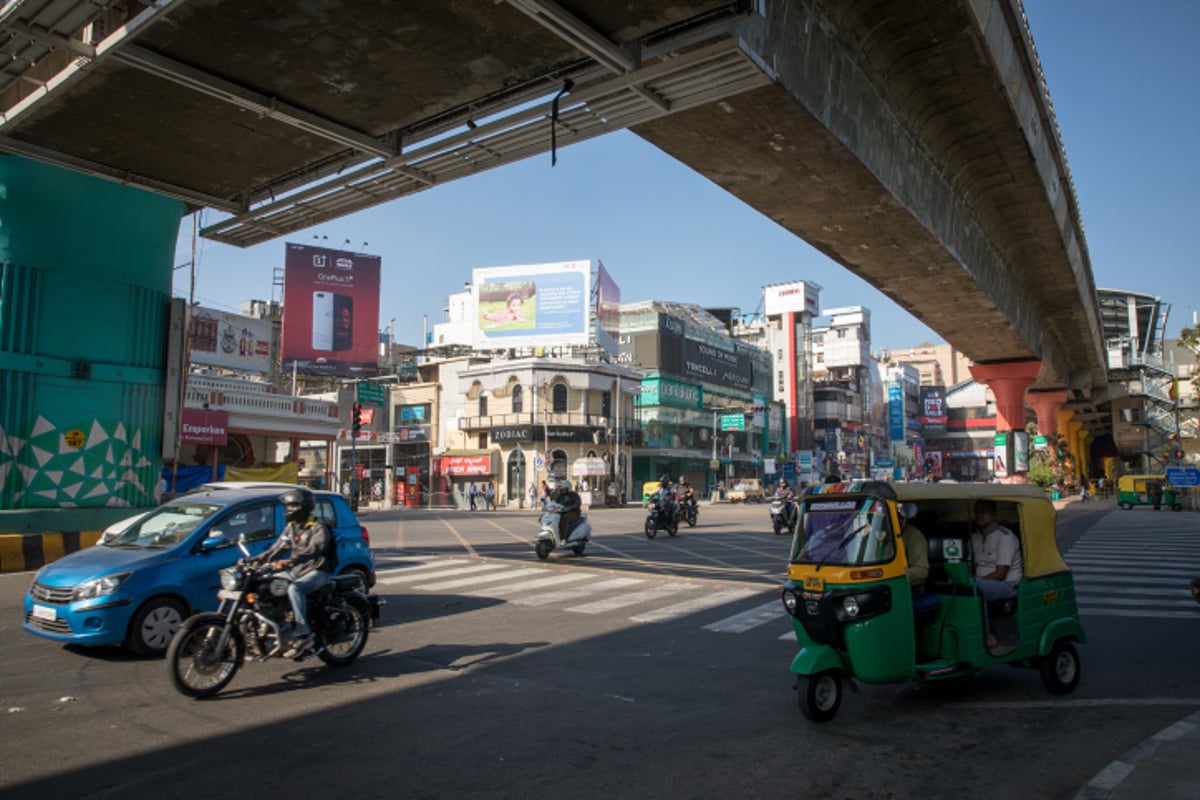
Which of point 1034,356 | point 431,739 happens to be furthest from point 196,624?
point 1034,356

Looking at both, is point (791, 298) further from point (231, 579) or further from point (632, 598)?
point (231, 579)

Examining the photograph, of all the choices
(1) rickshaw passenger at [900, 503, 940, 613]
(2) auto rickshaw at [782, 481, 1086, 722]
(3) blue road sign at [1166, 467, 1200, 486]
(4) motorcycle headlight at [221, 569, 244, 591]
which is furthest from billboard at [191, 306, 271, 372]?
(3) blue road sign at [1166, 467, 1200, 486]

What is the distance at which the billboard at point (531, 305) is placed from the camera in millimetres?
56094

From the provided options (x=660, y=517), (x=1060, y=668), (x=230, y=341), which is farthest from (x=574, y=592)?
(x=230, y=341)

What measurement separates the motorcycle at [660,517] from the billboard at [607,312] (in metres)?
34.7

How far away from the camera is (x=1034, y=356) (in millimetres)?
29812

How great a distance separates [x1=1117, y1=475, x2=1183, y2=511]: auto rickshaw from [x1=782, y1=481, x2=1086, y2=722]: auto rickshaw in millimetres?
38679

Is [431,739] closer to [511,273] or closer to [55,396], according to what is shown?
[55,396]

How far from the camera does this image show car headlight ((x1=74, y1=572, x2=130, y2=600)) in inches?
289

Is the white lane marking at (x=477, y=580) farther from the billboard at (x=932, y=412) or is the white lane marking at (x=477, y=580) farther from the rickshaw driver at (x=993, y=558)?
the billboard at (x=932, y=412)

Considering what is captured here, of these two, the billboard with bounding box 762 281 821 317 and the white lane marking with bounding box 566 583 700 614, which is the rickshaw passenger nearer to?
the white lane marking with bounding box 566 583 700 614

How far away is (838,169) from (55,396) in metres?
13.7

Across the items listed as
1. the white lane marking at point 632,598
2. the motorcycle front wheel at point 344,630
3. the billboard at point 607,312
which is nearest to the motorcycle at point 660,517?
the white lane marking at point 632,598

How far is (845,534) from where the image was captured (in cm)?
614
